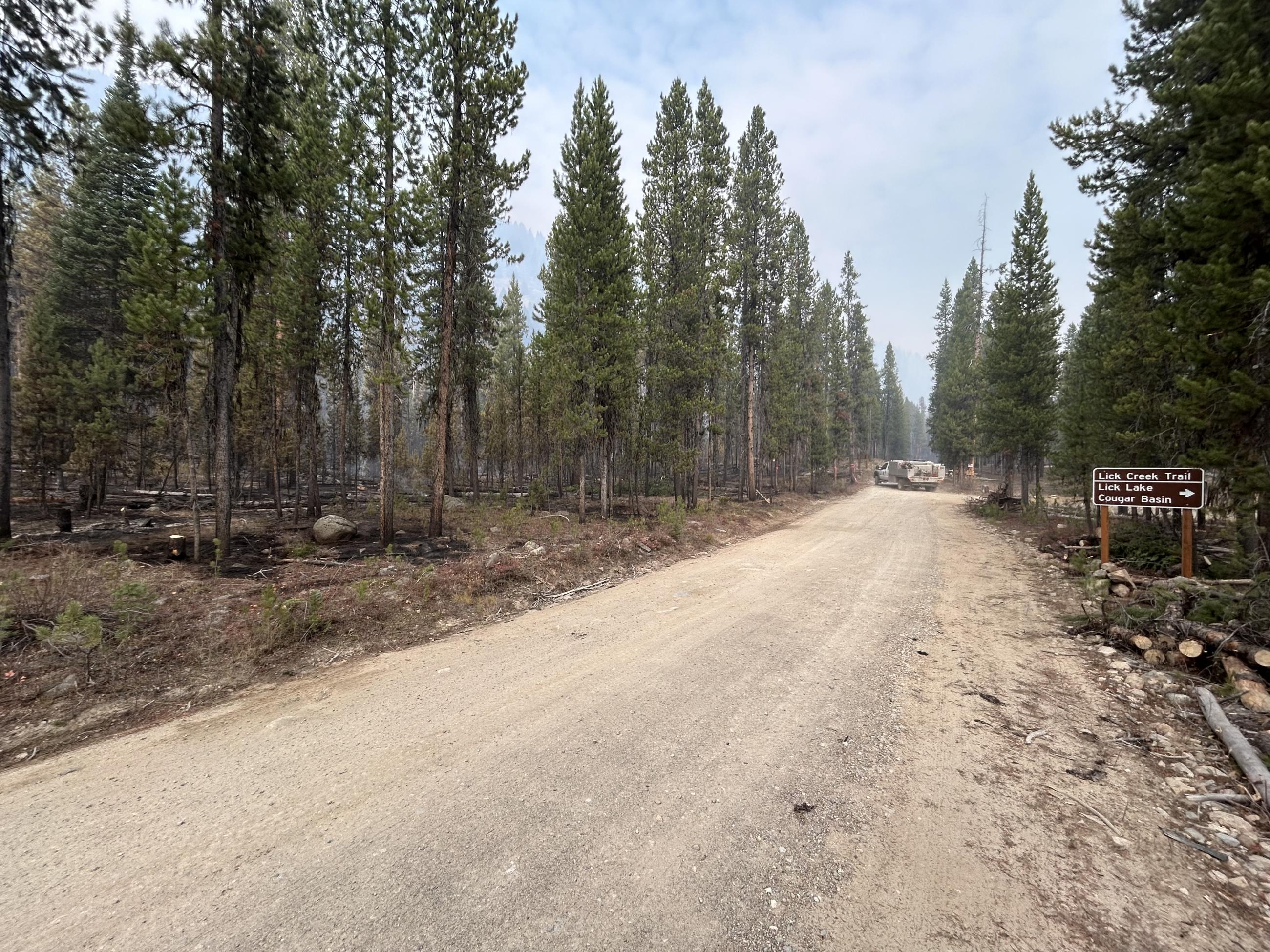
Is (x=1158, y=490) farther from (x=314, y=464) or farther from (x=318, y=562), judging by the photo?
(x=314, y=464)

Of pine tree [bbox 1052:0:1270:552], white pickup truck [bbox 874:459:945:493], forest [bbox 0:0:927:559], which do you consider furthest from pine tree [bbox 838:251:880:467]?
pine tree [bbox 1052:0:1270:552]

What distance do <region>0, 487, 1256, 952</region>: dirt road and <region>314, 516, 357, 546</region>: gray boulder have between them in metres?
8.83

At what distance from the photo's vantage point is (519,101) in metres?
12.5

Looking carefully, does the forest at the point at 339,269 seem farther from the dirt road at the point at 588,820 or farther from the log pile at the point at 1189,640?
the log pile at the point at 1189,640

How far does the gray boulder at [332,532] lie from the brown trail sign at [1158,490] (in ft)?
54.8

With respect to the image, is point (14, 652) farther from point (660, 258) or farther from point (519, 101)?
point (660, 258)

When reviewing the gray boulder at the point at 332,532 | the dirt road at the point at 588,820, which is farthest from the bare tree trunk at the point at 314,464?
the dirt road at the point at 588,820

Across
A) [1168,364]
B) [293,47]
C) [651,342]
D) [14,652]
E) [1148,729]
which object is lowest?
[1148,729]

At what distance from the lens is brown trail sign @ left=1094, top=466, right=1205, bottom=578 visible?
7.25 m

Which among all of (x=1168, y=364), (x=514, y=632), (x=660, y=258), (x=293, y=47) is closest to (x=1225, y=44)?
(x=1168, y=364)

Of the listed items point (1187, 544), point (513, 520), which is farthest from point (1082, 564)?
point (513, 520)

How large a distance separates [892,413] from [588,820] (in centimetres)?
9415

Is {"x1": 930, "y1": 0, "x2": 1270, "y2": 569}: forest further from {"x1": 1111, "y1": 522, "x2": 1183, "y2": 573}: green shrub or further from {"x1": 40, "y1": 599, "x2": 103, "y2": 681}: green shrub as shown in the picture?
{"x1": 40, "y1": 599, "x2": 103, "y2": 681}: green shrub

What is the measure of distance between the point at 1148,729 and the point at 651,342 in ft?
54.1
